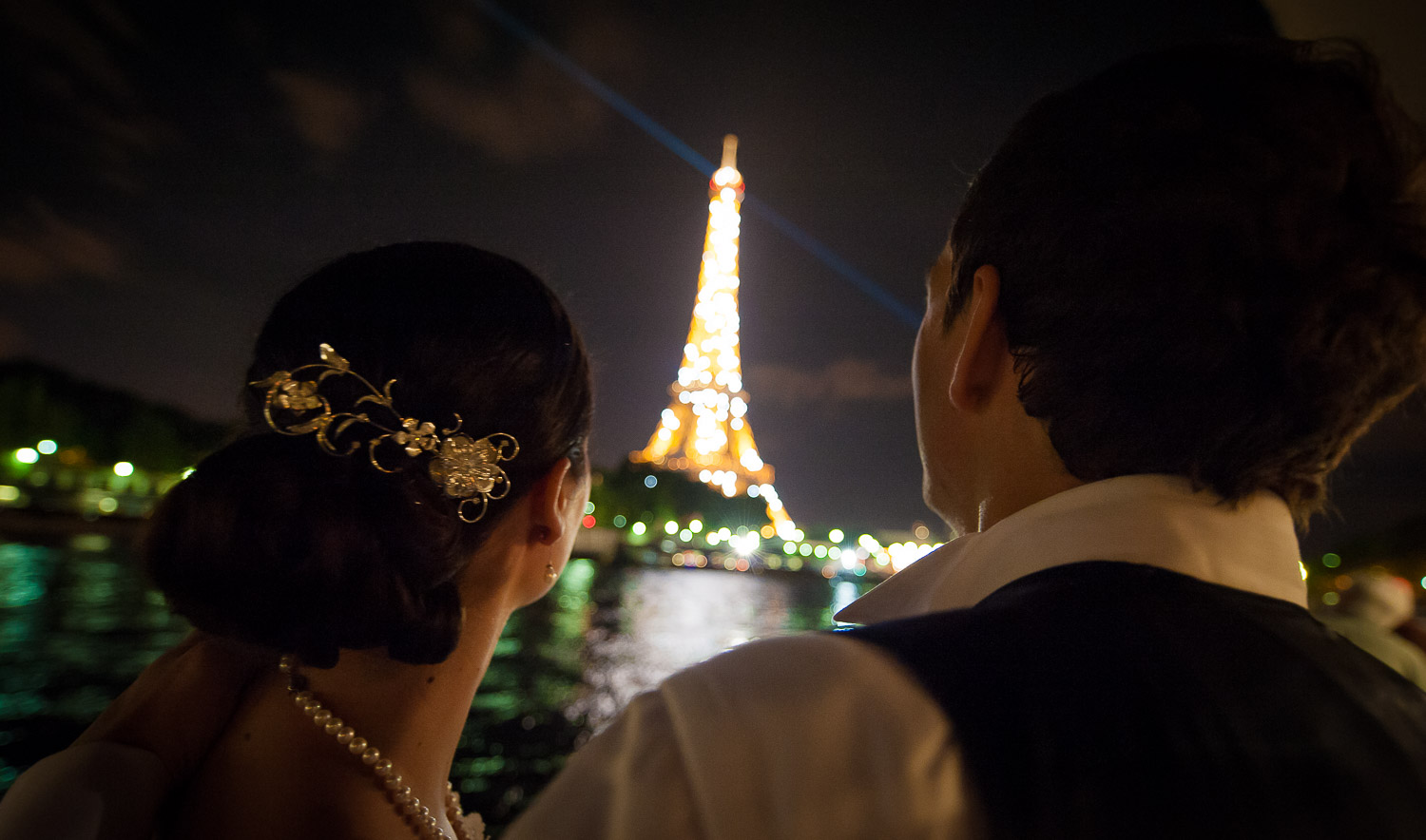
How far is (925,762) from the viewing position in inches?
21.5

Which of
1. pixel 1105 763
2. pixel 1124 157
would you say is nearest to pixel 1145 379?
pixel 1124 157

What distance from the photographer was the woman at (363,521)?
45.7 inches

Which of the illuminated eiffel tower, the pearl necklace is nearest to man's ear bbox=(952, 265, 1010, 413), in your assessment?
the pearl necklace

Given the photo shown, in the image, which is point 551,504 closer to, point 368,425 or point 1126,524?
point 368,425

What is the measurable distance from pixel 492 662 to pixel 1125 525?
12.4m

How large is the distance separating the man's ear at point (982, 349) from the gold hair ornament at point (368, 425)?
68 centimetres

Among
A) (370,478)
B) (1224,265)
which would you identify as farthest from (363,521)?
(1224,265)

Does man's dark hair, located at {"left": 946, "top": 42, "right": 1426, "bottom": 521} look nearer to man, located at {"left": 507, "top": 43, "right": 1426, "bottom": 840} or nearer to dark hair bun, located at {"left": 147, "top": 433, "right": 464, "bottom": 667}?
man, located at {"left": 507, "top": 43, "right": 1426, "bottom": 840}

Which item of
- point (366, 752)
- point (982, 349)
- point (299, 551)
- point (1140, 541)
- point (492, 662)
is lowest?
Answer: point (492, 662)

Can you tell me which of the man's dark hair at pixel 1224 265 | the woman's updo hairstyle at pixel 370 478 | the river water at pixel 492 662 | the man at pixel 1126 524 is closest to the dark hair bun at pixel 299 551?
the woman's updo hairstyle at pixel 370 478

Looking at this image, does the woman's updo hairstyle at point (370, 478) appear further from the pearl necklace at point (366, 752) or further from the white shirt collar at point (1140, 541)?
the white shirt collar at point (1140, 541)

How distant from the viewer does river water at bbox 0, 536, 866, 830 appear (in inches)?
261

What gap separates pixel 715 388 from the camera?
45.8m

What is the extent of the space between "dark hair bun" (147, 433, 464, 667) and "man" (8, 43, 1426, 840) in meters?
0.23
